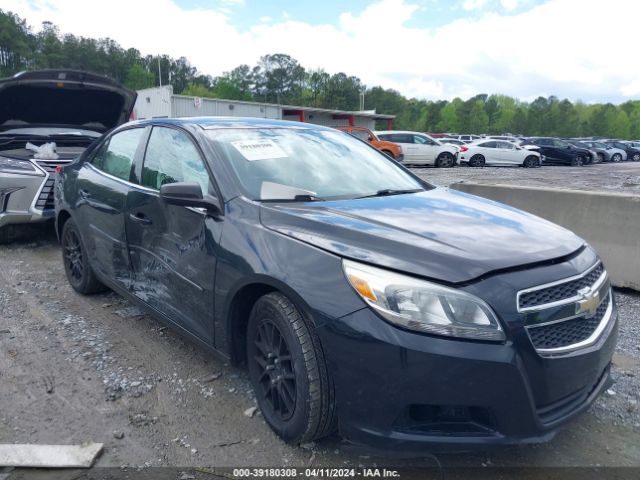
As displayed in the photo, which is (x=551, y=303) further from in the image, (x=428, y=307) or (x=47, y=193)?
(x=47, y=193)

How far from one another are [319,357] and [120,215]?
2.12 metres

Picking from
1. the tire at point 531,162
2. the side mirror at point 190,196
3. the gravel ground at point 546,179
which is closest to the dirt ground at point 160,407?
the side mirror at point 190,196

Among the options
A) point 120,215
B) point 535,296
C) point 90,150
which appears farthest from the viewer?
point 90,150

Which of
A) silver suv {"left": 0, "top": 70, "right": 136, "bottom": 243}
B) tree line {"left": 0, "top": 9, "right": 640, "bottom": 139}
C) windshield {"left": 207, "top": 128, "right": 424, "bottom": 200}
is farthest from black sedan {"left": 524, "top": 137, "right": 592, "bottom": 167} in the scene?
tree line {"left": 0, "top": 9, "right": 640, "bottom": 139}

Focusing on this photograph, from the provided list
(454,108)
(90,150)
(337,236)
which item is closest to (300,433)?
(337,236)

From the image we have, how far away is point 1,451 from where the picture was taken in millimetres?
2518

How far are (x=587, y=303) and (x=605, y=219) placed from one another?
3032 millimetres

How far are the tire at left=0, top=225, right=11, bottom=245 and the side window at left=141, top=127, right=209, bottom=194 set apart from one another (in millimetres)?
3762

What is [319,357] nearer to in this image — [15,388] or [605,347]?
[605,347]

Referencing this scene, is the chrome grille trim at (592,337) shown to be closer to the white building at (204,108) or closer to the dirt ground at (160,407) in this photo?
the dirt ground at (160,407)

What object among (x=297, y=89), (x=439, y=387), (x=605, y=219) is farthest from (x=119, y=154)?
(x=297, y=89)

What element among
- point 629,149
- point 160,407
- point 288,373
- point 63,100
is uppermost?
point 629,149

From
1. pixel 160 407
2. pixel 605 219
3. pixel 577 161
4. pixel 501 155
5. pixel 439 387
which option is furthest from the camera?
pixel 577 161

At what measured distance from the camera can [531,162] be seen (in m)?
26.2
